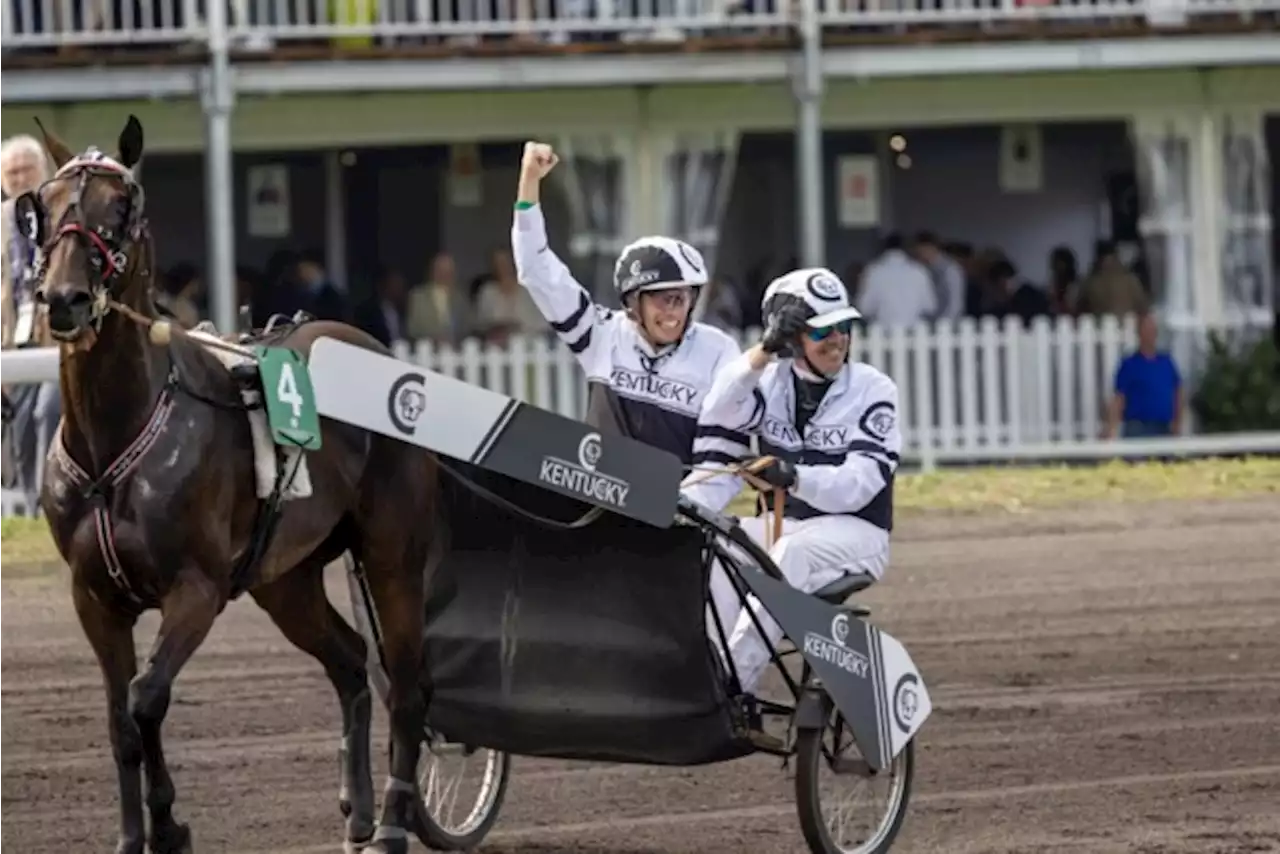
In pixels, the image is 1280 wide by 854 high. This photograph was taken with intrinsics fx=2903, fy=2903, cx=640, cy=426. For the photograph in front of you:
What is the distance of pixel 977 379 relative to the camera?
21828 millimetres

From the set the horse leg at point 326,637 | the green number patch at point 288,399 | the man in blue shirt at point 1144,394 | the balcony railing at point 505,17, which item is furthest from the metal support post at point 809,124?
the green number patch at point 288,399

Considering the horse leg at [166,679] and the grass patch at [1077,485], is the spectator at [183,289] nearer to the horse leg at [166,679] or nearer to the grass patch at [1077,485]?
the grass patch at [1077,485]

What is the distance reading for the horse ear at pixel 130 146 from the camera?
7605 millimetres

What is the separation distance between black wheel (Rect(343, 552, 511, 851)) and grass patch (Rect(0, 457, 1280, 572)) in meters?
7.96

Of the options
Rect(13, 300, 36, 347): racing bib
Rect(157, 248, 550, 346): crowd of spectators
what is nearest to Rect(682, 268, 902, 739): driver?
Rect(13, 300, 36, 347): racing bib

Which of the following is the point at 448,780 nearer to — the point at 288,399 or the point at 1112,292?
the point at 288,399

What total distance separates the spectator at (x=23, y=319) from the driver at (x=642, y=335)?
1784 mm

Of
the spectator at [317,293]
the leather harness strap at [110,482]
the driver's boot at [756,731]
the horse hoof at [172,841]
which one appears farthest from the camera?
the spectator at [317,293]

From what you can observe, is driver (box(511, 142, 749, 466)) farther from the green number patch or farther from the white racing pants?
the green number patch

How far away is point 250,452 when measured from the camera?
7656mm

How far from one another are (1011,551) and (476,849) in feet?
25.9

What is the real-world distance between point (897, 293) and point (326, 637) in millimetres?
14439

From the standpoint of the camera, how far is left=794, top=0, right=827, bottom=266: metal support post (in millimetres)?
21641

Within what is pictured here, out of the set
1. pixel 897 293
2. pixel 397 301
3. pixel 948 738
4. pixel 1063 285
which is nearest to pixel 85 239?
pixel 948 738
